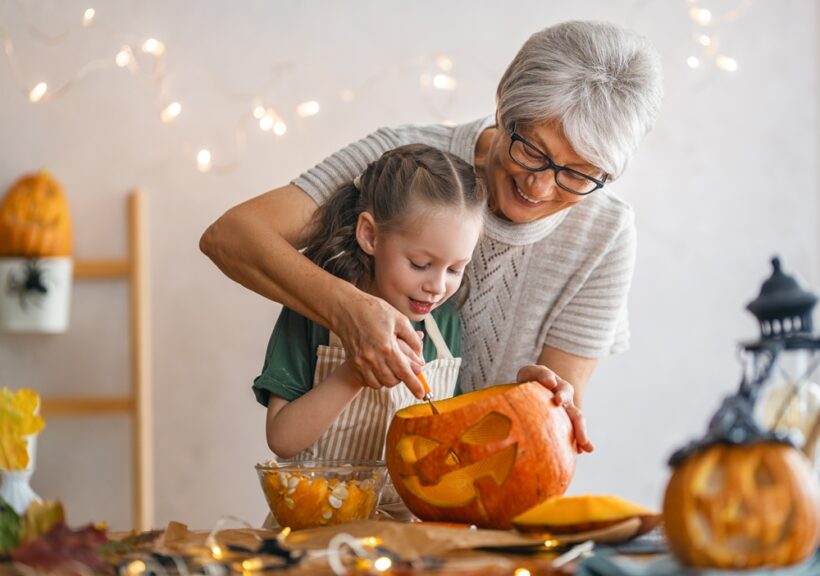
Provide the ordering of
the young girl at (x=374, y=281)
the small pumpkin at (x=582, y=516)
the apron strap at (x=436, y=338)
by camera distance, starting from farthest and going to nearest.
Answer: the apron strap at (x=436, y=338)
the young girl at (x=374, y=281)
the small pumpkin at (x=582, y=516)

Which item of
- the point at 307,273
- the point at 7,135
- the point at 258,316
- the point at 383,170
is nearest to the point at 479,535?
the point at 307,273

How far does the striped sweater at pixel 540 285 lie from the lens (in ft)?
4.48

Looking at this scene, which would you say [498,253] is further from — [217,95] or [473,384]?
[217,95]

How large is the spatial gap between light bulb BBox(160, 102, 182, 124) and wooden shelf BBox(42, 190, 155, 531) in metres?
0.18

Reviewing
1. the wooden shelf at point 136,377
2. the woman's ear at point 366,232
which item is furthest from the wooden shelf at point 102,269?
the woman's ear at point 366,232

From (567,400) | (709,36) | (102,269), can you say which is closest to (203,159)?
(102,269)

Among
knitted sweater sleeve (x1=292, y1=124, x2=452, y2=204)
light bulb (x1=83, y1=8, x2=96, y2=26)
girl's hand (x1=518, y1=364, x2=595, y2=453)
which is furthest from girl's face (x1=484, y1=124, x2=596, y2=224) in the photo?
light bulb (x1=83, y1=8, x2=96, y2=26)

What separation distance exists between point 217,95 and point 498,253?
106 centimetres

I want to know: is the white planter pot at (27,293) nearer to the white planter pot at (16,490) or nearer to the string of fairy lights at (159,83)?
the string of fairy lights at (159,83)

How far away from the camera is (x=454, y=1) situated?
2195 millimetres

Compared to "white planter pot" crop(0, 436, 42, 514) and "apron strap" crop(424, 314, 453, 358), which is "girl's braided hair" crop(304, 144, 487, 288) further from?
"white planter pot" crop(0, 436, 42, 514)

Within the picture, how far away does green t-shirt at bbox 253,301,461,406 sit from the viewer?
1194 mm

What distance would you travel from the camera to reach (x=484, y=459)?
887 mm

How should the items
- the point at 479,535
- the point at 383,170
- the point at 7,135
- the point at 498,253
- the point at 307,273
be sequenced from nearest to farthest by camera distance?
1. the point at 479,535
2. the point at 307,273
3. the point at 383,170
4. the point at 498,253
5. the point at 7,135
